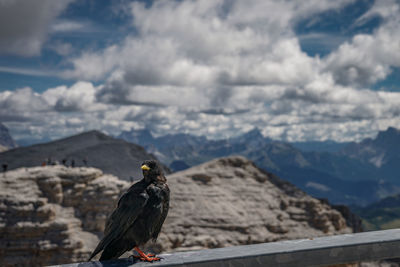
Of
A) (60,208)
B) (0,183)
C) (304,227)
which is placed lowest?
(304,227)

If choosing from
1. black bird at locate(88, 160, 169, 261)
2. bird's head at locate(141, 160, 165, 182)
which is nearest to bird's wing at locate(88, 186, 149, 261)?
black bird at locate(88, 160, 169, 261)

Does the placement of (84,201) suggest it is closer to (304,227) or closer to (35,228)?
(35,228)

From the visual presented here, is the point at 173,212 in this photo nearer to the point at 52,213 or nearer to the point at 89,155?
the point at 52,213

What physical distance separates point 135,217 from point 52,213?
35.9 metres

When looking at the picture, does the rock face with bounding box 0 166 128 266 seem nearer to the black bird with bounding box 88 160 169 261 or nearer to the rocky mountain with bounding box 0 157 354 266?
the rocky mountain with bounding box 0 157 354 266

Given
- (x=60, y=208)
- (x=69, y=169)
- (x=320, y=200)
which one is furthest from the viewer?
(x=320, y=200)

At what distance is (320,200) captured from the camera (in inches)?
1761

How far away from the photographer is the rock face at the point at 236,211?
35375 mm

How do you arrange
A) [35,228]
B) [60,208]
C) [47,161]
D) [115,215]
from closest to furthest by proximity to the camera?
1. [115,215]
2. [35,228]
3. [60,208]
4. [47,161]

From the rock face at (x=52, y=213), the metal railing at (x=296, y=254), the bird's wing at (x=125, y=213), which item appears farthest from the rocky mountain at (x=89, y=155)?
the metal railing at (x=296, y=254)

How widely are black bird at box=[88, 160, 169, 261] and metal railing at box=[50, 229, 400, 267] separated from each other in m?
0.94

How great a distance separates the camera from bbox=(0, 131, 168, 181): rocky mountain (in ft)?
178

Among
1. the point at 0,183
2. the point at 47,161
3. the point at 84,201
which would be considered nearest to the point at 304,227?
the point at 84,201

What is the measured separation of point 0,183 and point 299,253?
40.1m
